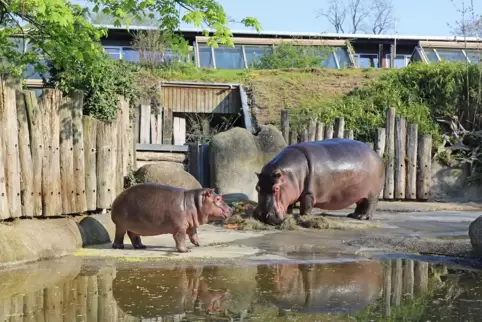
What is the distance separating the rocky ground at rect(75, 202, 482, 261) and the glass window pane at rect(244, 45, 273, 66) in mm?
13166

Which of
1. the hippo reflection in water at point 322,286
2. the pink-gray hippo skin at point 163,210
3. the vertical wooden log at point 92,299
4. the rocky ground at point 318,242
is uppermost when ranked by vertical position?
the pink-gray hippo skin at point 163,210

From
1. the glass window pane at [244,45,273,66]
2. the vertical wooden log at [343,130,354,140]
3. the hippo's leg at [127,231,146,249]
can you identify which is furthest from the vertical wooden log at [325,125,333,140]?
the glass window pane at [244,45,273,66]

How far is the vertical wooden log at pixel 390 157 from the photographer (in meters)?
14.1

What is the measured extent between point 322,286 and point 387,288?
0.53 meters

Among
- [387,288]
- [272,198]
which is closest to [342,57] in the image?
[272,198]

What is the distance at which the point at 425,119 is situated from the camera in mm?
16438

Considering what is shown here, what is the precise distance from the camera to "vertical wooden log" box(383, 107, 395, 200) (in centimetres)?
1409

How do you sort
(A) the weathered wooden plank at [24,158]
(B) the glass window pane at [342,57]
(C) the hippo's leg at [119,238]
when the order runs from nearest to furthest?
(A) the weathered wooden plank at [24,158]
(C) the hippo's leg at [119,238]
(B) the glass window pane at [342,57]

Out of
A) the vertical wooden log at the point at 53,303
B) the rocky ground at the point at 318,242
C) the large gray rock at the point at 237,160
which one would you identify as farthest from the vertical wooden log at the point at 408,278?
the large gray rock at the point at 237,160

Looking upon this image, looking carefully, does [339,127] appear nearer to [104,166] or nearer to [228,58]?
[104,166]

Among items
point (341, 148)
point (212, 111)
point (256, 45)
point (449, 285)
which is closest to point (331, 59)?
point (256, 45)

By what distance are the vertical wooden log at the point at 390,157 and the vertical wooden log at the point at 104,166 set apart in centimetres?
682

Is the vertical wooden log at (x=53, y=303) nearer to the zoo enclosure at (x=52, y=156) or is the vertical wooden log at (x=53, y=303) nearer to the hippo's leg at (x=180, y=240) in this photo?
the zoo enclosure at (x=52, y=156)

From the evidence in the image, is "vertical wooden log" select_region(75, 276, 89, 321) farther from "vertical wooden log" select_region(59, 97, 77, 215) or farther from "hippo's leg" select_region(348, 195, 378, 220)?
"hippo's leg" select_region(348, 195, 378, 220)
